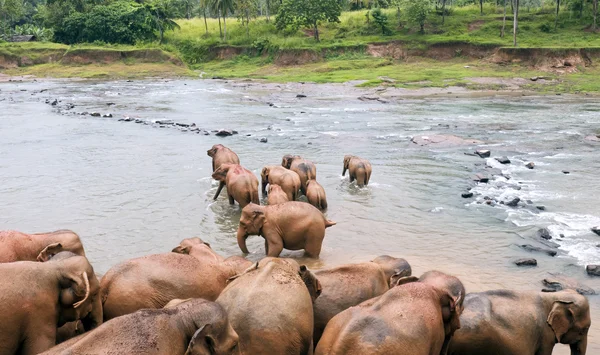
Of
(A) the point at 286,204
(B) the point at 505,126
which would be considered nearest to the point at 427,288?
(A) the point at 286,204

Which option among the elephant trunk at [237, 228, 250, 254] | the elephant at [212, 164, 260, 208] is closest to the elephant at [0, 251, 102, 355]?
the elephant trunk at [237, 228, 250, 254]

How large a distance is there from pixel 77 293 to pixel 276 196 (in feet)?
19.4

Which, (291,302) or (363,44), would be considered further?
(363,44)

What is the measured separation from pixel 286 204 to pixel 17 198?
7654mm

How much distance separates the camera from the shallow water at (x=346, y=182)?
1015 centimetres

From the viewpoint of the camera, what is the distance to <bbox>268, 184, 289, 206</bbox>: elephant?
10539 mm

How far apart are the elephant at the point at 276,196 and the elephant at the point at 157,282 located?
14.1ft

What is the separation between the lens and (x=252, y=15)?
72.6 m

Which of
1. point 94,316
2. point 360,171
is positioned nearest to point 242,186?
point 360,171

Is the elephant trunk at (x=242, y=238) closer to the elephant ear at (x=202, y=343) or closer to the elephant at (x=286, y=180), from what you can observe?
the elephant at (x=286, y=180)

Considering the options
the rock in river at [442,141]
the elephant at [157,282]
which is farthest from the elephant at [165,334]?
the rock in river at [442,141]

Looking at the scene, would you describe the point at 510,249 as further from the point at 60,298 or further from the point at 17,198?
the point at 17,198

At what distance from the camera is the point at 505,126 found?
79.3ft

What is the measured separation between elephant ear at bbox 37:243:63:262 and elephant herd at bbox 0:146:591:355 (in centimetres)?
1
